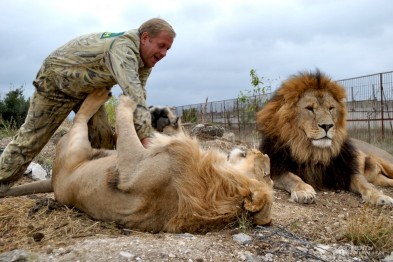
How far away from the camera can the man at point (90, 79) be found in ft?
12.9

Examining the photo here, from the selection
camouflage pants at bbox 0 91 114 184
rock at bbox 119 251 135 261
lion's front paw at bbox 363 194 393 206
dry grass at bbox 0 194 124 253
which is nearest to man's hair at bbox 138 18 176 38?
camouflage pants at bbox 0 91 114 184

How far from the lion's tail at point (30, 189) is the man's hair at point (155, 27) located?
61.8 inches

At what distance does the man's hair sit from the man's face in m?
0.03

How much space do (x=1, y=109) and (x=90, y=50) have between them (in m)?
15.1

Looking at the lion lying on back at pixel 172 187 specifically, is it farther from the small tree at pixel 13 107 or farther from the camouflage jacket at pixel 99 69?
the small tree at pixel 13 107

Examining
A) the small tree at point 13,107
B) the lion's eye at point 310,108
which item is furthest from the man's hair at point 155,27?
the small tree at point 13,107

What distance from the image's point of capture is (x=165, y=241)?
297 centimetres

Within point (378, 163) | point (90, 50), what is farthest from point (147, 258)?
point (378, 163)

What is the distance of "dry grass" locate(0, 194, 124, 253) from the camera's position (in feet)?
10.5

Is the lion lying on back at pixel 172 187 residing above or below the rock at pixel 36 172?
above

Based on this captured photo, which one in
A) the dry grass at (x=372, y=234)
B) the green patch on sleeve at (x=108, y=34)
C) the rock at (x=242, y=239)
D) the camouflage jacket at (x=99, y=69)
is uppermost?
the green patch on sleeve at (x=108, y=34)

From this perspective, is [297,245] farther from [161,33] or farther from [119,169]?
[161,33]

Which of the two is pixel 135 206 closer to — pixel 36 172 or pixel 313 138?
pixel 313 138

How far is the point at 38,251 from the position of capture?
2.94 metres
